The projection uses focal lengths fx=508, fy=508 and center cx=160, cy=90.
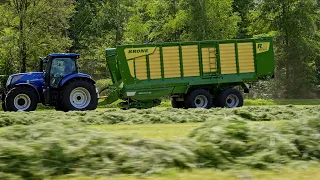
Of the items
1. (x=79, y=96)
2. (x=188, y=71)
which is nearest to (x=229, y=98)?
(x=188, y=71)

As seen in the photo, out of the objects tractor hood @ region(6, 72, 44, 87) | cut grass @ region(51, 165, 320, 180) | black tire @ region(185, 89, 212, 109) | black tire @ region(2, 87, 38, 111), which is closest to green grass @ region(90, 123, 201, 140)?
cut grass @ region(51, 165, 320, 180)

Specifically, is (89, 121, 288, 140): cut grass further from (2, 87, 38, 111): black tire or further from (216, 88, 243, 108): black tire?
(216, 88, 243, 108): black tire

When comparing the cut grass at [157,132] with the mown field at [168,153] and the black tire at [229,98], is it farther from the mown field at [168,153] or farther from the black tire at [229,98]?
the black tire at [229,98]

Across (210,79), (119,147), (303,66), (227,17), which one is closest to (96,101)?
(210,79)

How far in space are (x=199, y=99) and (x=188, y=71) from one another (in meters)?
1.20

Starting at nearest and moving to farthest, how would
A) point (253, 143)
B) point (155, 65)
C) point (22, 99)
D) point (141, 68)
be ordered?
point (253, 143) → point (22, 99) → point (141, 68) → point (155, 65)

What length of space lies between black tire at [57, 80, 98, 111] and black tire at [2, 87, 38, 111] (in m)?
1.00

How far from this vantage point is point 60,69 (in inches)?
737

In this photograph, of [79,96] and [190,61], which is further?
[190,61]

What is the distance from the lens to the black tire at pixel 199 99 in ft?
65.4

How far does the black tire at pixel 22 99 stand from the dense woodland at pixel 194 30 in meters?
11.5

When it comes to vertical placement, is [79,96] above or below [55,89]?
below

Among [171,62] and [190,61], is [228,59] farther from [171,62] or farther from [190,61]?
[171,62]

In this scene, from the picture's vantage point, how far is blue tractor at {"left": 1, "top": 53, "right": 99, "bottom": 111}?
18078mm
